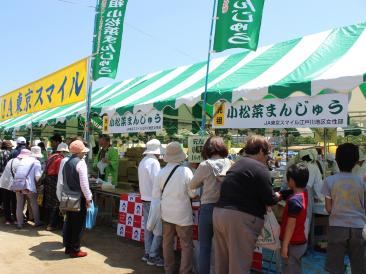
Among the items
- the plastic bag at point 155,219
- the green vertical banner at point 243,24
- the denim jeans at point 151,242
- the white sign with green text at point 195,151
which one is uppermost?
the green vertical banner at point 243,24

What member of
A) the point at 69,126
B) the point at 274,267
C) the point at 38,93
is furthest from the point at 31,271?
the point at 69,126

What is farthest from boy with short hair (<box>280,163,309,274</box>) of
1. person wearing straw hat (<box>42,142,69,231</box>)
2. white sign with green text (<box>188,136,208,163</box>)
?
person wearing straw hat (<box>42,142,69,231</box>)

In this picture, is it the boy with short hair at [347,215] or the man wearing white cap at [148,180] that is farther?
the man wearing white cap at [148,180]

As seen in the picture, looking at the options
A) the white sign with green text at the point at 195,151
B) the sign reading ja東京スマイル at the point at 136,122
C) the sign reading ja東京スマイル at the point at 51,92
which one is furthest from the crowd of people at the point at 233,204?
the sign reading ja東京スマイル at the point at 51,92

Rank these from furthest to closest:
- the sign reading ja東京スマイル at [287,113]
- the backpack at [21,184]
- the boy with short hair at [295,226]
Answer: the backpack at [21,184] < the sign reading ja東京スマイル at [287,113] < the boy with short hair at [295,226]

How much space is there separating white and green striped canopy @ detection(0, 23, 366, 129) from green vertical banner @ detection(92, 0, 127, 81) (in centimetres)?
61

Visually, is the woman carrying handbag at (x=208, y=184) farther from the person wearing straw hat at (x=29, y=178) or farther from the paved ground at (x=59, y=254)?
the person wearing straw hat at (x=29, y=178)

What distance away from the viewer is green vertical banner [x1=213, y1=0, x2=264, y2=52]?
16.2 ft

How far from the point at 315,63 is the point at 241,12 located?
1.15 meters

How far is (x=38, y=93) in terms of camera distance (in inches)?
341

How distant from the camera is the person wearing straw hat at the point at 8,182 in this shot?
22.8 feet

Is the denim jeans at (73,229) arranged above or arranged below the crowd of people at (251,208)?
below

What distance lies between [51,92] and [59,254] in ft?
12.7

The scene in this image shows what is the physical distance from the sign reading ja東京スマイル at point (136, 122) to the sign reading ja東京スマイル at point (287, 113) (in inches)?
43.6
